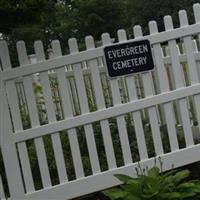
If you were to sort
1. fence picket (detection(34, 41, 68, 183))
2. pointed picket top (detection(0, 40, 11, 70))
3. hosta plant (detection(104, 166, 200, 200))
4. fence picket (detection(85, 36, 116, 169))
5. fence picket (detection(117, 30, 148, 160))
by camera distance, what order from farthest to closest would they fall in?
fence picket (detection(117, 30, 148, 160)) < fence picket (detection(85, 36, 116, 169)) < fence picket (detection(34, 41, 68, 183)) < pointed picket top (detection(0, 40, 11, 70)) < hosta plant (detection(104, 166, 200, 200))

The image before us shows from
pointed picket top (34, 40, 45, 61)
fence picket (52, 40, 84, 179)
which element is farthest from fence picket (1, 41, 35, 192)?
fence picket (52, 40, 84, 179)

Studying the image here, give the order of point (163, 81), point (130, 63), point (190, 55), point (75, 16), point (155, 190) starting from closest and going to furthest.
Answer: point (155, 190) < point (130, 63) < point (163, 81) < point (190, 55) < point (75, 16)

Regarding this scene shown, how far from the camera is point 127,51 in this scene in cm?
499

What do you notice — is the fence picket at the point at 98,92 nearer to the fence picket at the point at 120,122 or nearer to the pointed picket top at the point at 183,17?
the fence picket at the point at 120,122

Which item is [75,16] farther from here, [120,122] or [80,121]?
[80,121]

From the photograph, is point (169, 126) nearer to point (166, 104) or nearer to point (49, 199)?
point (166, 104)

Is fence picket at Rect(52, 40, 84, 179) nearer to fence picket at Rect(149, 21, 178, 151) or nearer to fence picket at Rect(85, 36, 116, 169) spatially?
fence picket at Rect(85, 36, 116, 169)

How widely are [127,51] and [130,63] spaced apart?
12cm

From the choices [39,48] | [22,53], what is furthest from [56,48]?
[22,53]

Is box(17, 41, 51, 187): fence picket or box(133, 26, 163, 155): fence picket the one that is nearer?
box(17, 41, 51, 187): fence picket

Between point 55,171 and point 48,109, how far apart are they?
87 centimetres

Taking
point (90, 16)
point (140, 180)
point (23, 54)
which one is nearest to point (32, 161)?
point (23, 54)

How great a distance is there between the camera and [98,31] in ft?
125

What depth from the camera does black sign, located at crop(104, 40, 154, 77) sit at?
16.2 ft
